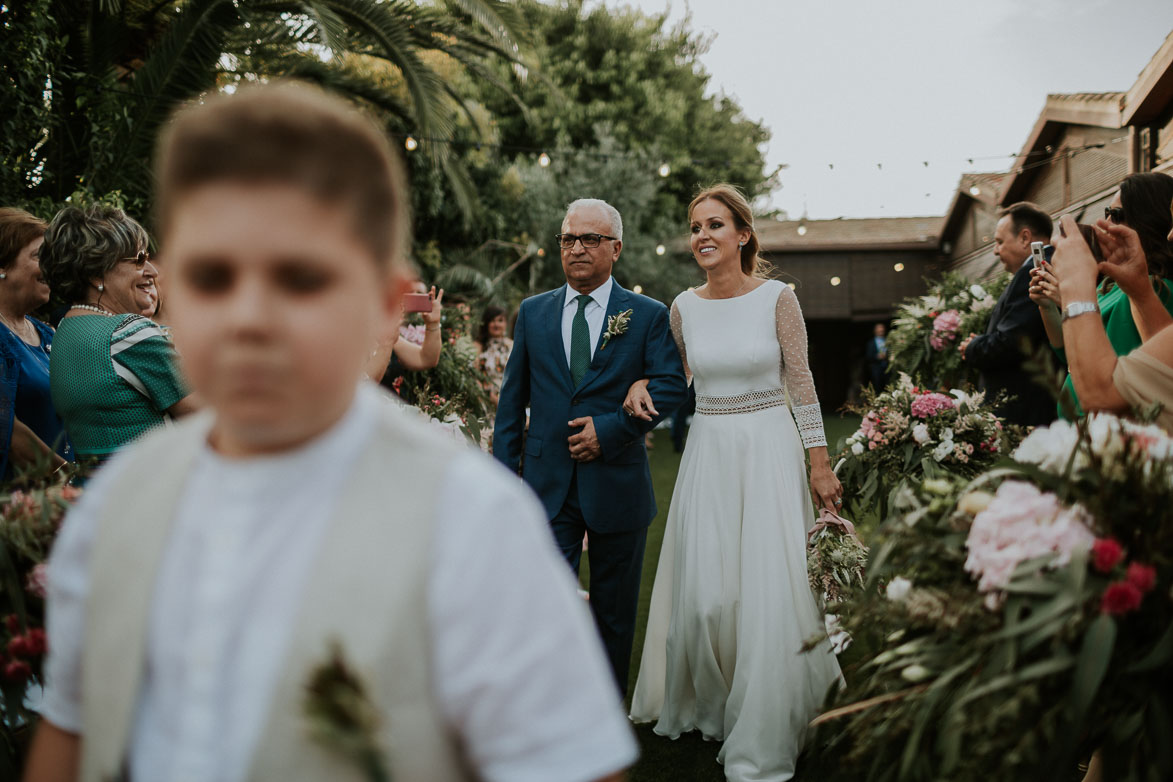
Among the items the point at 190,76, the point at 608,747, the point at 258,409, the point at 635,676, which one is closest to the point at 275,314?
the point at 258,409

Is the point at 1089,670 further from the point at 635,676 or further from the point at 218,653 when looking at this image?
the point at 635,676

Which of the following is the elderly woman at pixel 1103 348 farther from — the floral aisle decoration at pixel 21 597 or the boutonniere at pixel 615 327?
the floral aisle decoration at pixel 21 597

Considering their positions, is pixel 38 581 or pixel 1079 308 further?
pixel 1079 308

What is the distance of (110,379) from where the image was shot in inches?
105

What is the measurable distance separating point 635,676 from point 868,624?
310 centimetres

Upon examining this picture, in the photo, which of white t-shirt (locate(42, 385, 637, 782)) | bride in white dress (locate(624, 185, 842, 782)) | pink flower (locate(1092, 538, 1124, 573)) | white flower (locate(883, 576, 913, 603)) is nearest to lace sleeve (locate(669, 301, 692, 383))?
bride in white dress (locate(624, 185, 842, 782))

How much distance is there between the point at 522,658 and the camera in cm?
86

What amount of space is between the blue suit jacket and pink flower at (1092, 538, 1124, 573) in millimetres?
2221

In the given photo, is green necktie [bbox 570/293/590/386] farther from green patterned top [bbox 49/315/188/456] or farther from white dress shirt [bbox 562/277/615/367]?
green patterned top [bbox 49/315/188/456]

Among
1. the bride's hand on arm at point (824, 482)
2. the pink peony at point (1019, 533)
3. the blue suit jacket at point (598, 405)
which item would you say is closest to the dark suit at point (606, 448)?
the blue suit jacket at point (598, 405)

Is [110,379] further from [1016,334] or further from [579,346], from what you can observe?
[1016,334]

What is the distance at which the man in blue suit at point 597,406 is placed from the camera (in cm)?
371

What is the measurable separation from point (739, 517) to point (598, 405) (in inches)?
33.2

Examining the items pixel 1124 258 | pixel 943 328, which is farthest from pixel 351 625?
pixel 943 328
